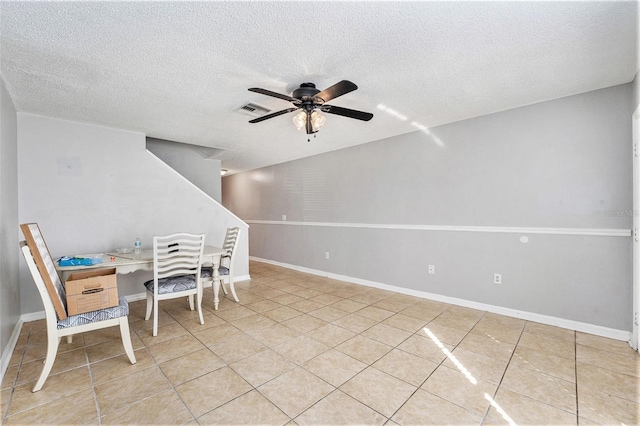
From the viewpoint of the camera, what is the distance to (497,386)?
1938mm

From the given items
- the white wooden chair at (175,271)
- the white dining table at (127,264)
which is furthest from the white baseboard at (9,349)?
the white wooden chair at (175,271)

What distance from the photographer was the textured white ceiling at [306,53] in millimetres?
1633

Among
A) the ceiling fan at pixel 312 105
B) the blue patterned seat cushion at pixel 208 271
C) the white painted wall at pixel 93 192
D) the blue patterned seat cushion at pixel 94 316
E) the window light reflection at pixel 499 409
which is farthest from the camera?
the blue patterned seat cushion at pixel 208 271

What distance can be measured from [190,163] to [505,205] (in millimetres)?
5304

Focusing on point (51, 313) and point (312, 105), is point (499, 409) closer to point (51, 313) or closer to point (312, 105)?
point (312, 105)

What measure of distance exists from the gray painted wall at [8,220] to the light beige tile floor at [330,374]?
1.02ft

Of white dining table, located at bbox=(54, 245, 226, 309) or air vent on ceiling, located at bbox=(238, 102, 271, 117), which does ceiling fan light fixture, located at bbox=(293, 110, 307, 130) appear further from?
white dining table, located at bbox=(54, 245, 226, 309)

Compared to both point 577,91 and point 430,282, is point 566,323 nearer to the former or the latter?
point 430,282

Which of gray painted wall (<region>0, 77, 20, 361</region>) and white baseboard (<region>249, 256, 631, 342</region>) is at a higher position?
gray painted wall (<region>0, 77, 20, 361</region>)

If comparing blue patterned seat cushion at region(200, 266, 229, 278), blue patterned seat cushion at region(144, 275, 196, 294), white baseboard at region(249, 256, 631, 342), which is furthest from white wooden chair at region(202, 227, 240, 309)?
white baseboard at region(249, 256, 631, 342)

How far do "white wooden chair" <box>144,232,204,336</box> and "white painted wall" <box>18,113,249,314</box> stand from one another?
1.26m

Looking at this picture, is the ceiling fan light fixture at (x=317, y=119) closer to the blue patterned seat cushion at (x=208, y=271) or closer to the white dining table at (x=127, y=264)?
the white dining table at (x=127, y=264)

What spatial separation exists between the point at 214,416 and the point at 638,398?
267cm

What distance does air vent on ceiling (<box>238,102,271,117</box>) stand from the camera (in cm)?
304
